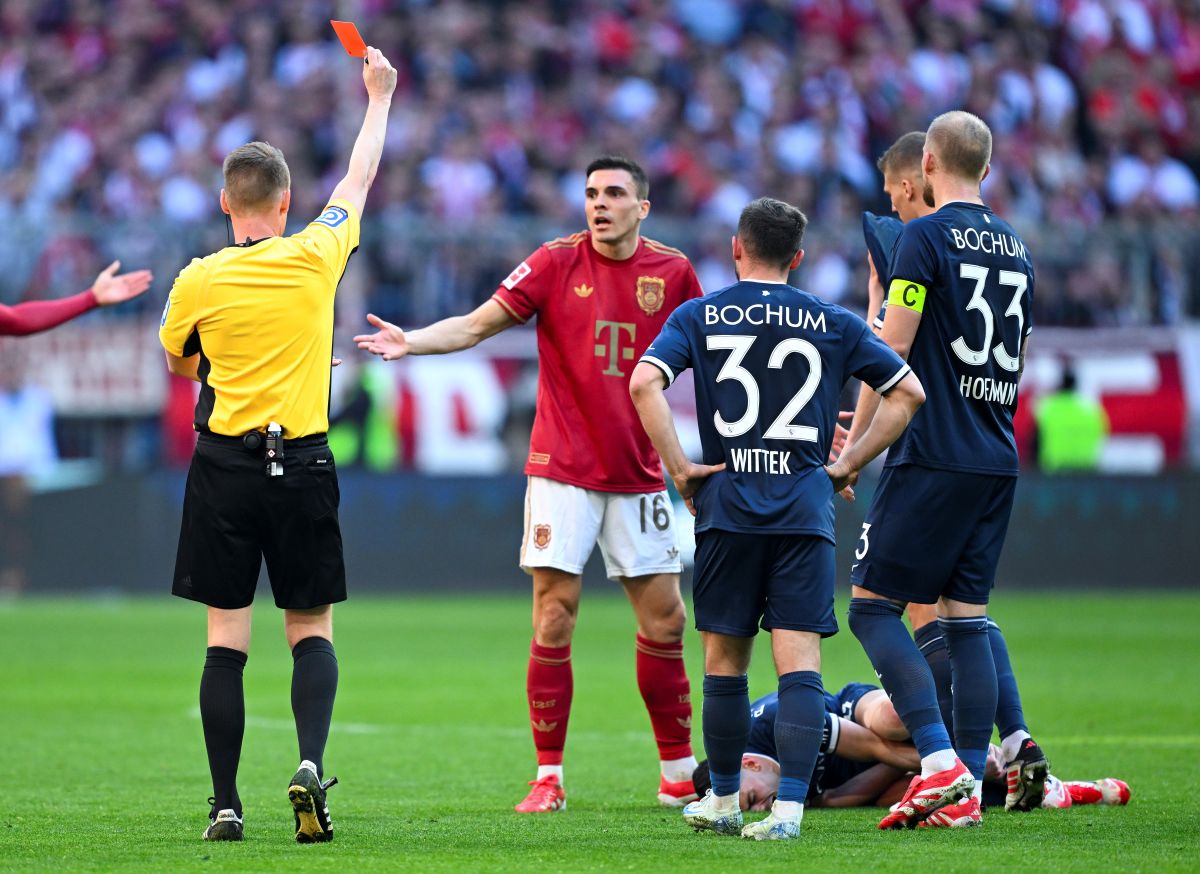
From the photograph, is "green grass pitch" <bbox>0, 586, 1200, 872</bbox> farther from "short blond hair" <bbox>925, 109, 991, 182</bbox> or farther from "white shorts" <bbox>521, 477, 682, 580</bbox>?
"short blond hair" <bbox>925, 109, 991, 182</bbox>

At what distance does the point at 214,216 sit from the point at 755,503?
14053 millimetres

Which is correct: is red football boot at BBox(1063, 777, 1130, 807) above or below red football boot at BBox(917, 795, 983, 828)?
below

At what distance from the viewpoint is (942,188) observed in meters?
6.51

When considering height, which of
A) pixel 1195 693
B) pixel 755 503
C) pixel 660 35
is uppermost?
pixel 660 35

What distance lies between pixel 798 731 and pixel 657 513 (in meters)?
1.76

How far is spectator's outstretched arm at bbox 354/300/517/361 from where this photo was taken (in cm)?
679

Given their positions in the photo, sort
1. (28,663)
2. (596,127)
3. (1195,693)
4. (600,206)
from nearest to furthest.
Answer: (600,206) → (1195,693) → (28,663) → (596,127)

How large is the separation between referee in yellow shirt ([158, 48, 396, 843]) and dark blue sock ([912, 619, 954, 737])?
2.37 m

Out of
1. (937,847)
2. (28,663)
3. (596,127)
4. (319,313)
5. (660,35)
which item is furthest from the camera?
(660,35)

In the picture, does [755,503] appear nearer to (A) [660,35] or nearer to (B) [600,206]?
(B) [600,206]

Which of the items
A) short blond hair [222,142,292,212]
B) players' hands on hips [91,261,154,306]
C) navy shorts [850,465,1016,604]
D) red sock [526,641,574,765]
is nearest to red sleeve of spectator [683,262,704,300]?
navy shorts [850,465,1016,604]

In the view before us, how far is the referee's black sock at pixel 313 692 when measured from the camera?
19.2ft

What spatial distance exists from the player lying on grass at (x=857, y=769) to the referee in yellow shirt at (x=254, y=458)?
1.79m

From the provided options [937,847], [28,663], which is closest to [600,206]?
[937,847]
